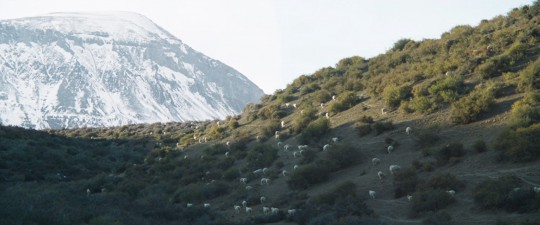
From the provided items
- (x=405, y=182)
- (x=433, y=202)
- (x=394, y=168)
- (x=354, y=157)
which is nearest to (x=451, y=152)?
(x=394, y=168)

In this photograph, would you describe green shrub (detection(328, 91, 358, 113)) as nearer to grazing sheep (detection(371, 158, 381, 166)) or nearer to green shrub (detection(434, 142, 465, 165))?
grazing sheep (detection(371, 158, 381, 166))

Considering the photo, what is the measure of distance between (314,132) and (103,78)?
107 meters

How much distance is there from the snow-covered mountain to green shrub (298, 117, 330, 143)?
7891 cm

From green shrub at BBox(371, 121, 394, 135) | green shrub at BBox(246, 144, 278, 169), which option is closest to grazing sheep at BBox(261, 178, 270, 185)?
green shrub at BBox(246, 144, 278, 169)

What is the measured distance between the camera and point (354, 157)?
2275cm

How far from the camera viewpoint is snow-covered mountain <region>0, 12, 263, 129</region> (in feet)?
360

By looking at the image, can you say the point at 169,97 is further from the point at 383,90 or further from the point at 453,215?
the point at 453,215

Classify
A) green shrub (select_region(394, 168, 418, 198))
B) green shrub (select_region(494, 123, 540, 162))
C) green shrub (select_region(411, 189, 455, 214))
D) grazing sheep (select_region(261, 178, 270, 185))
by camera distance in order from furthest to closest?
1. grazing sheep (select_region(261, 178, 270, 185))
2. green shrub (select_region(394, 168, 418, 198))
3. green shrub (select_region(494, 123, 540, 162))
4. green shrub (select_region(411, 189, 455, 214))

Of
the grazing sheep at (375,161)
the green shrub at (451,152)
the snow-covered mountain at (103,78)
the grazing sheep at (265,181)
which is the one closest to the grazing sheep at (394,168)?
the green shrub at (451,152)

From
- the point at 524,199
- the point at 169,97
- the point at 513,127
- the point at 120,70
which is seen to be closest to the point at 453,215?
the point at 524,199

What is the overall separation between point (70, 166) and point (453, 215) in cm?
2570

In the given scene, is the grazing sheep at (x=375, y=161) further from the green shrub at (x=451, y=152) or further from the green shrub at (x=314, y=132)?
the green shrub at (x=314, y=132)

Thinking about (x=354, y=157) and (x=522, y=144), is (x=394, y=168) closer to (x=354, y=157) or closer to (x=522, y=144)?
(x=354, y=157)

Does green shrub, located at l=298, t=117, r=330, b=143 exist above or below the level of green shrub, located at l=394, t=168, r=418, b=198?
above
